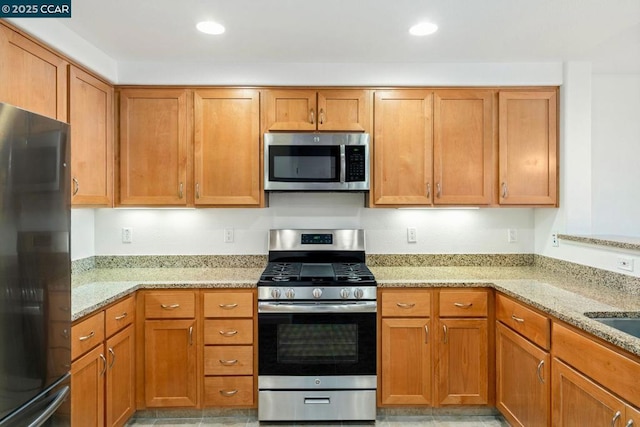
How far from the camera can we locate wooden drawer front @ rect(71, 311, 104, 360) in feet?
5.80

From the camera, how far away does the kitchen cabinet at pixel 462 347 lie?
2441 mm

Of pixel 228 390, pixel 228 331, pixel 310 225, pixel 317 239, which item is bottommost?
pixel 228 390

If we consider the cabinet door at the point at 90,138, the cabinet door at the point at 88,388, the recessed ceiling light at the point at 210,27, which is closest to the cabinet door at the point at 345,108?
the recessed ceiling light at the point at 210,27

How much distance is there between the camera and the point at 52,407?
4.37ft

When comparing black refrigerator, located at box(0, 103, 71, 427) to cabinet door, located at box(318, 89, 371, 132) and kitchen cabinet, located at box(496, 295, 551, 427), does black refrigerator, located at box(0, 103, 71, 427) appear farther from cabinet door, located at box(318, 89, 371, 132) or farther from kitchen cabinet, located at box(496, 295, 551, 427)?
Answer: kitchen cabinet, located at box(496, 295, 551, 427)

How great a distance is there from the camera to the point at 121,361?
2223 millimetres

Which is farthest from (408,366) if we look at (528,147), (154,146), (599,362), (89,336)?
(154,146)

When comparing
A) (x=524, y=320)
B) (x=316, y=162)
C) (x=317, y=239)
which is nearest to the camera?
(x=524, y=320)

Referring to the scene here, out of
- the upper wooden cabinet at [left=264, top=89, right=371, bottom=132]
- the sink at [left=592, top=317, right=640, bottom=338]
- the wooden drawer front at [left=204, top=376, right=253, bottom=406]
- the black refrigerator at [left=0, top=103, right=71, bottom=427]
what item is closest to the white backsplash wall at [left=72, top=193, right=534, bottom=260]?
the upper wooden cabinet at [left=264, top=89, right=371, bottom=132]

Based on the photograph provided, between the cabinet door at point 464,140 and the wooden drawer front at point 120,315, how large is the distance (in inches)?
83.7

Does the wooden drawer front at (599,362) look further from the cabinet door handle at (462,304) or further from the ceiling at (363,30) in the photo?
the ceiling at (363,30)

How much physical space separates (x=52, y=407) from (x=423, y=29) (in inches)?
96.3

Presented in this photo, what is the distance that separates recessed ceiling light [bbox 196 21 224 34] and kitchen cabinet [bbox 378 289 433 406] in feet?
6.12

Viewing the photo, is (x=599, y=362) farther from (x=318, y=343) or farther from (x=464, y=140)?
(x=464, y=140)
